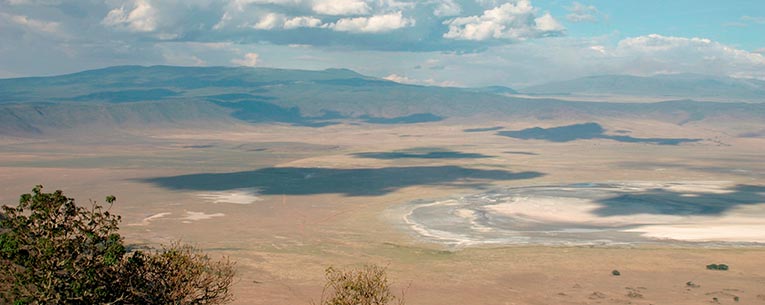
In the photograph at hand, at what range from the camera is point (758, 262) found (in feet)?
217

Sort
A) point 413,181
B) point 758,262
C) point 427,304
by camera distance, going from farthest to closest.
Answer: point 413,181 → point 758,262 → point 427,304

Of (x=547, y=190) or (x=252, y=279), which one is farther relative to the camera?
(x=547, y=190)

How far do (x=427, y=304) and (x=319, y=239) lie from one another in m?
29.7

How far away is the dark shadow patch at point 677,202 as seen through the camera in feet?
330

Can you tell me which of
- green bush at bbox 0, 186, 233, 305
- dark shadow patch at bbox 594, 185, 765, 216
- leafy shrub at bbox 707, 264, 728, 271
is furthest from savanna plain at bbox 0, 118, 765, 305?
green bush at bbox 0, 186, 233, 305

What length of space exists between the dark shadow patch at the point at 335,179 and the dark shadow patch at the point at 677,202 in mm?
29817

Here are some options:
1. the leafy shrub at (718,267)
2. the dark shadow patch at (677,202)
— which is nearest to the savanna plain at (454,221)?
the dark shadow patch at (677,202)

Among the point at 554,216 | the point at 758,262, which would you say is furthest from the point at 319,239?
the point at 758,262

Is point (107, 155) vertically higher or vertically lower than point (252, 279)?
higher

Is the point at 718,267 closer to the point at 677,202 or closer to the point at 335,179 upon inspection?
the point at 677,202

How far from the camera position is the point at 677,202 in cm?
10938

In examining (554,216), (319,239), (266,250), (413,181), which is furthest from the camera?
(413,181)

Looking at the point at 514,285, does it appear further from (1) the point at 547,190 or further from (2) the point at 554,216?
(1) the point at 547,190

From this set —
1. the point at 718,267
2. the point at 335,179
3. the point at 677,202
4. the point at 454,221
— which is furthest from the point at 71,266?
the point at 335,179
